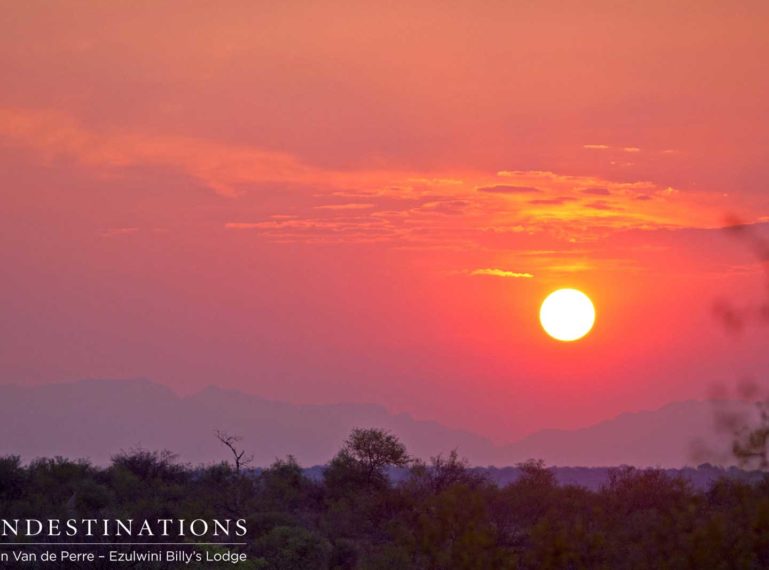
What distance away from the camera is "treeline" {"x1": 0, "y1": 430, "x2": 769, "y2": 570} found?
14.1m

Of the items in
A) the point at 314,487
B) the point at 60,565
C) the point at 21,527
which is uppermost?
the point at 314,487

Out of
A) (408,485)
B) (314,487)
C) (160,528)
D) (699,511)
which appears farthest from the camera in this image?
(314,487)

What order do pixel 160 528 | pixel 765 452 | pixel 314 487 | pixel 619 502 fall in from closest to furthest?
pixel 765 452 → pixel 160 528 → pixel 619 502 → pixel 314 487

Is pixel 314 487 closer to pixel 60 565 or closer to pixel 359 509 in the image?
pixel 359 509

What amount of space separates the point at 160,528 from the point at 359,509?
9.90 metres

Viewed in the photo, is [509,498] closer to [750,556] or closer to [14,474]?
[14,474]

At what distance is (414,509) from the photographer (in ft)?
107

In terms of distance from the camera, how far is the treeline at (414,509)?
14078 mm

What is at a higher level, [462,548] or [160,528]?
[160,528]

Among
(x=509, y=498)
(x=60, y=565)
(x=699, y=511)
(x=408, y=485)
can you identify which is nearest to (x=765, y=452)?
(x=699, y=511)

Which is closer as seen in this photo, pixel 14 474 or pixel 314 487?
pixel 14 474

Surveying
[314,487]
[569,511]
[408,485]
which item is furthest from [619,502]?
[314,487]

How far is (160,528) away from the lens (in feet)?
92.8

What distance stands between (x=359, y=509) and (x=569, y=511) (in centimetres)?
742
